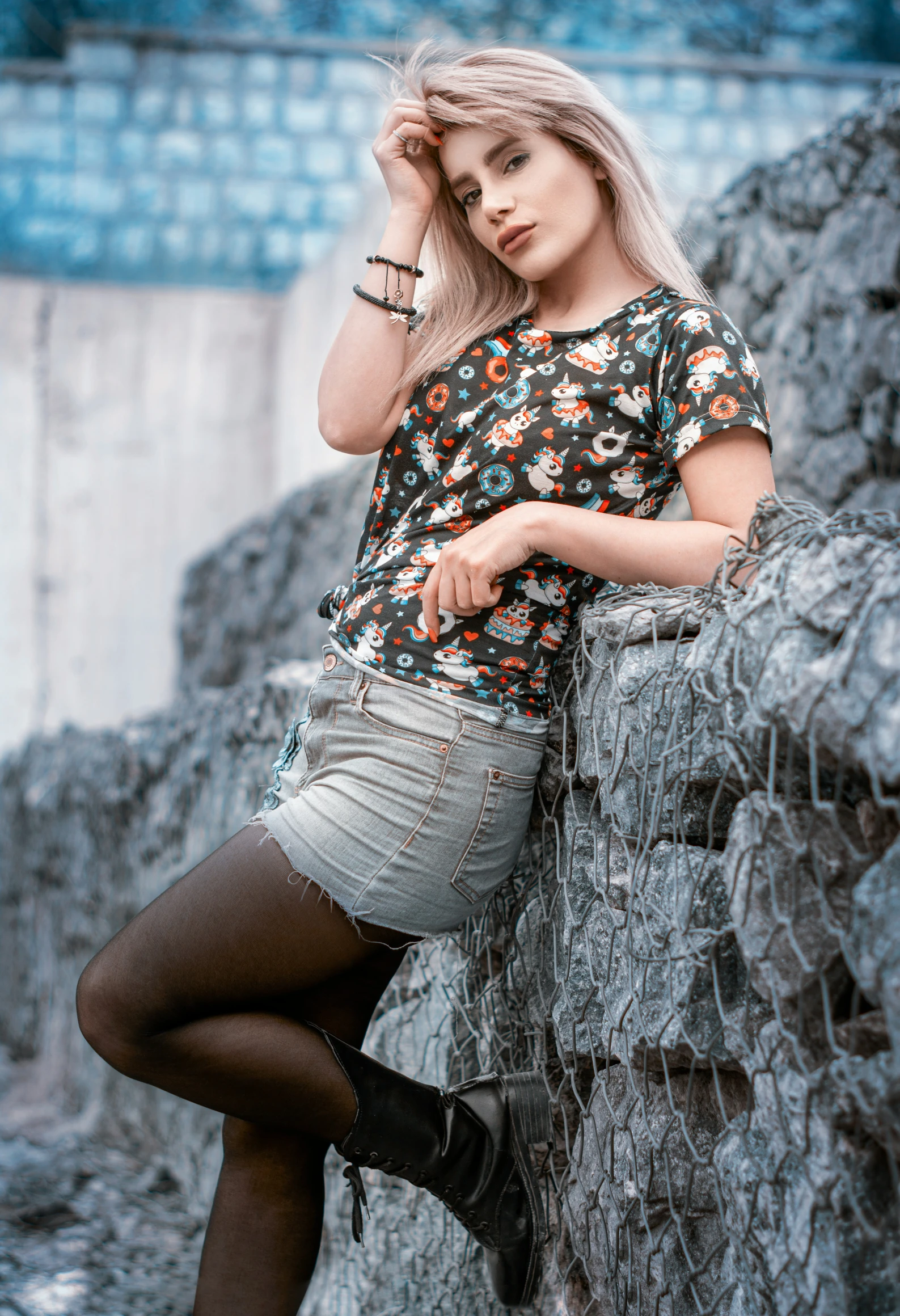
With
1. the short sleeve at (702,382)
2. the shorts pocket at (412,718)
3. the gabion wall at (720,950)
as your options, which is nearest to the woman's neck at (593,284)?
the short sleeve at (702,382)

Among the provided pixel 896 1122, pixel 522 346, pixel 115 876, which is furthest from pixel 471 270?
pixel 115 876

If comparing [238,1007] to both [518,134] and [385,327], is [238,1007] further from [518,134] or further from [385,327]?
[518,134]

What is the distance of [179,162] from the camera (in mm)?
6945

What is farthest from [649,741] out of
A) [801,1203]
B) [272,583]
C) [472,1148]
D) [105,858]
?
[272,583]

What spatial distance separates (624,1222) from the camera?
1178 millimetres

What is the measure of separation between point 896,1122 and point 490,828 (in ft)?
1.74

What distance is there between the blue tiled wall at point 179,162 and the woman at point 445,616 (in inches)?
233

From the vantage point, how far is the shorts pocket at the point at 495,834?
1.20 m

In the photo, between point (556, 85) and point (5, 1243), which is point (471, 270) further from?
point (5, 1243)

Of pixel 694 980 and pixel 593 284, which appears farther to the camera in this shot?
pixel 593 284

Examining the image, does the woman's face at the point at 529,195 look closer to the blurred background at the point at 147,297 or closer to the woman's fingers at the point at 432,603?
the woman's fingers at the point at 432,603

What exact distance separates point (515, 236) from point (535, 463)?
0.28m

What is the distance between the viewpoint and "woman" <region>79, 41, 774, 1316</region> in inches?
45.5

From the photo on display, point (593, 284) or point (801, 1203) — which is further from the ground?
point (593, 284)
